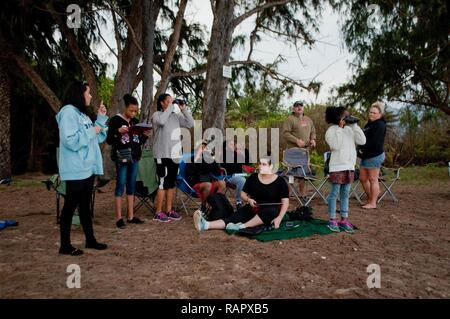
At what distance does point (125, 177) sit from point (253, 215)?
4.65 feet

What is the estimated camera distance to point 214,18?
6.94 metres

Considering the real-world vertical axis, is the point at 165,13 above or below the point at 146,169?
above

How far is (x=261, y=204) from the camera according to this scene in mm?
4309

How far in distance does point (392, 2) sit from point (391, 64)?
1.31 metres

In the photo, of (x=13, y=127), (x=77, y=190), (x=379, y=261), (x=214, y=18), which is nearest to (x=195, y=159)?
(x=77, y=190)

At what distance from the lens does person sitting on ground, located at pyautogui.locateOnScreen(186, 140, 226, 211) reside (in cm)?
502

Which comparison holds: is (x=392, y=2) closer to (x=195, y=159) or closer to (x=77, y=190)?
(x=195, y=159)

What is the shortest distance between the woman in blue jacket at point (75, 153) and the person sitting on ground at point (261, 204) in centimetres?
130

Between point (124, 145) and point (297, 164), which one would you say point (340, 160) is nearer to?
point (297, 164)

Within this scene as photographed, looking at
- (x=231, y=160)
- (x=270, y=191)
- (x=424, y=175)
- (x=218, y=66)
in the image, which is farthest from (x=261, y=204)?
(x=424, y=175)

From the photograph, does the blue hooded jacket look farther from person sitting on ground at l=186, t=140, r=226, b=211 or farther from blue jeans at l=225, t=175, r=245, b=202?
blue jeans at l=225, t=175, r=245, b=202

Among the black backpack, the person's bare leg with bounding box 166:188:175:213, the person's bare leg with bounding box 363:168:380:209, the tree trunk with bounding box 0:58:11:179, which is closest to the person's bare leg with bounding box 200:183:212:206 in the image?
the black backpack

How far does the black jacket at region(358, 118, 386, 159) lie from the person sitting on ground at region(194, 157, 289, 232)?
1.78 meters

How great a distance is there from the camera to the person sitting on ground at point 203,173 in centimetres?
502
